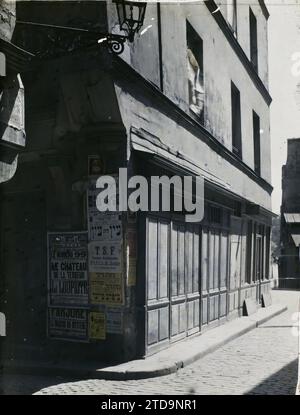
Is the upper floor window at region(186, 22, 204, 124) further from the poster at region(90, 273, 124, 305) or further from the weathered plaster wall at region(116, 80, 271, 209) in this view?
the poster at region(90, 273, 124, 305)

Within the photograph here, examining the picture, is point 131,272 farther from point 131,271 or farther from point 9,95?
point 9,95

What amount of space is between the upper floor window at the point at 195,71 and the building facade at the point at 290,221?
1622 cm

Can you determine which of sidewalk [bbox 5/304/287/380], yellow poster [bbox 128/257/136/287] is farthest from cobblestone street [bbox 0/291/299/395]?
yellow poster [bbox 128/257/136/287]

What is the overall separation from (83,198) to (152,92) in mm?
2309

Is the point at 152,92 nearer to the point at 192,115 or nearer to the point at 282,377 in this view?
the point at 192,115

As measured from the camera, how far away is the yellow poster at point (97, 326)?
8211 mm

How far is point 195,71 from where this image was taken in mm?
11984

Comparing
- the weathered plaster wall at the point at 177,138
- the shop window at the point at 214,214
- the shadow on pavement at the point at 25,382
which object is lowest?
the shadow on pavement at the point at 25,382

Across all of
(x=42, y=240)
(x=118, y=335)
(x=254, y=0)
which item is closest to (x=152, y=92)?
(x=42, y=240)

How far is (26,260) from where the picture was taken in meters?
9.07

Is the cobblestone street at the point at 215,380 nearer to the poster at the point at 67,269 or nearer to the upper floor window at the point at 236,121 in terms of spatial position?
the poster at the point at 67,269

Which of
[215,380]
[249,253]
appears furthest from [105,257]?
[249,253]

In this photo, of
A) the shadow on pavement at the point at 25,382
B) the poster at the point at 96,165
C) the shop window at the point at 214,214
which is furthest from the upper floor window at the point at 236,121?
the shadow on pavement at the point at 25,382
